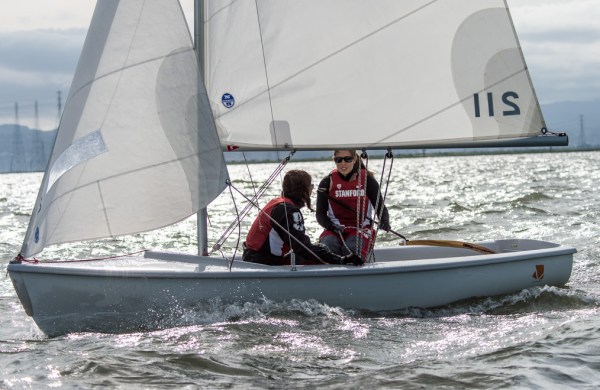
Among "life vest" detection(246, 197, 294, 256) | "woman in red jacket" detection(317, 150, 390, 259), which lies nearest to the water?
"life vest" detection(246, 197, 294, 256)

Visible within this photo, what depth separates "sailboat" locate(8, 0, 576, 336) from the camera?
664 centimetres

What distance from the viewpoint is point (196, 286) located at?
6684 mm

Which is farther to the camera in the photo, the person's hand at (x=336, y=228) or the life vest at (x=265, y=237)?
the person's hand at (x=336, y=228)

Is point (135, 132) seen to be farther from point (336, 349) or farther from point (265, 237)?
point (336, 349)

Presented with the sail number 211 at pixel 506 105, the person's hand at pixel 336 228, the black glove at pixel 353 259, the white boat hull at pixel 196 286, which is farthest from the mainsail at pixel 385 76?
the white boat hull at pixel 196 286

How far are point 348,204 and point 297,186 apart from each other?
2.52ft

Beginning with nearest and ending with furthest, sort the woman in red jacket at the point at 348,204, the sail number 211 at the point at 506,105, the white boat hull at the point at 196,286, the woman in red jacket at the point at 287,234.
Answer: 1. the white boat hull at the point at 196,286
2. the woman in red jacket at the point at 287,234
3. the sail number 211 at the point at 506,105
4. the woman in red jacket at the point at 348,204

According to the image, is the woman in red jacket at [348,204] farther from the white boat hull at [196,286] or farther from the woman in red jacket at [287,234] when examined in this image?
the white boat hull at [196,286]

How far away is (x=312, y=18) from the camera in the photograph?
7336mm

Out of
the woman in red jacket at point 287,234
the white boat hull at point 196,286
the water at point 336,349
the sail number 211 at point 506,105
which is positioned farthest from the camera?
the sail number 211 at point 506,105

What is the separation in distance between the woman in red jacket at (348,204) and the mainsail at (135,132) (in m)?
1.25

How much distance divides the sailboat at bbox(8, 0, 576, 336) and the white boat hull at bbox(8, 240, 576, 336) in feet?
0.04

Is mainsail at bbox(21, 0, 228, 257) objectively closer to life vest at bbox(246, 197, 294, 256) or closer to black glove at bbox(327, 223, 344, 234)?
life vest at bbox(246, 197, 294, 256)

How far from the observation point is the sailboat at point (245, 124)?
6645 millimetres
